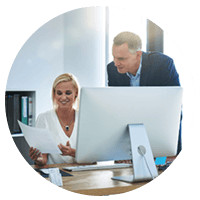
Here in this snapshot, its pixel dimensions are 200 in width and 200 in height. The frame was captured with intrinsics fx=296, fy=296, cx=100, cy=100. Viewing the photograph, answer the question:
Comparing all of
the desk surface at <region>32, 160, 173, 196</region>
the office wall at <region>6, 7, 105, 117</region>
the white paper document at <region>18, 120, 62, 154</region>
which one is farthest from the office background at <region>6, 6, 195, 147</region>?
the desk surface at <region>32, 160, 173, 196</region>

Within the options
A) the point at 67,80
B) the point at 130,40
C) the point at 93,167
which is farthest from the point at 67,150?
the point at 130,40

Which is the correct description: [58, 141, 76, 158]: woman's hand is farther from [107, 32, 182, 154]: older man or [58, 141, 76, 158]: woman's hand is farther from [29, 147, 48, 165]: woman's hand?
[107, 32, 182, 154]: older man

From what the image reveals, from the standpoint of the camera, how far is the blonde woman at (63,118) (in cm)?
Answer: 242

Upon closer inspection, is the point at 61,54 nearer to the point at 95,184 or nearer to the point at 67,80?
the point at 67,80

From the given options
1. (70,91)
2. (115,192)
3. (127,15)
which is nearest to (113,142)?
(115,192)

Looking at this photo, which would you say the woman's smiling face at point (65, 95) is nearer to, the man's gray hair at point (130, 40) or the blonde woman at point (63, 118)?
the blonde woman at point (63, 118)

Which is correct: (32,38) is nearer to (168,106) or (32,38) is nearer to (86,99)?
(86,99)

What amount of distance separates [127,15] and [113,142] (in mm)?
1170

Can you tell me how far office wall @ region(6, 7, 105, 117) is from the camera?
7.91ft

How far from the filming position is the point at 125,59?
2561 millimetres

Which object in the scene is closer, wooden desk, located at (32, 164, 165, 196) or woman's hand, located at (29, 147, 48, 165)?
wooden desk, located at (32, 164, 165, 196)

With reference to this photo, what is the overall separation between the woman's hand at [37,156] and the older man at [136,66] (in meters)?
0.80

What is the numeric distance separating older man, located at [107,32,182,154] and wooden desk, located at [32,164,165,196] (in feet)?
2.53

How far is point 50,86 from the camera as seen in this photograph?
2.43 meters
